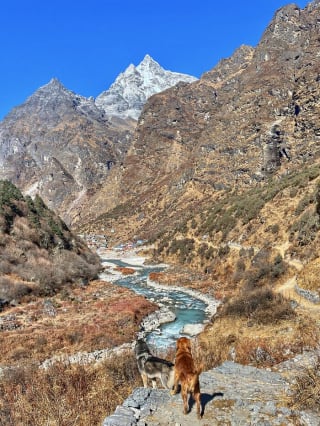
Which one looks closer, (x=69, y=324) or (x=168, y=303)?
(x=69, y=324)

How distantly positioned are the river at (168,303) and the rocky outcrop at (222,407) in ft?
41.6

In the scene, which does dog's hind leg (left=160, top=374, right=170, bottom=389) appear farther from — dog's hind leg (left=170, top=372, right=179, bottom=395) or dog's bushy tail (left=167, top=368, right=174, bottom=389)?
dog's hind leg (left=170, top=372, right=179, bottom=395)

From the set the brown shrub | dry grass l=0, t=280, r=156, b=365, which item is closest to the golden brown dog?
the brown shrub

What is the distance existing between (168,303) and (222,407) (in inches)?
1264

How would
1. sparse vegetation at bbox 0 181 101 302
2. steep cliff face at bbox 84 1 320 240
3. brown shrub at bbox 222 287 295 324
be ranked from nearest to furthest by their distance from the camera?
brown shrub at bbox 222 287 295 324 → sparse vegetation at bbox 0 181 101 302 → steep cliff face at bbox 84 1 320 240

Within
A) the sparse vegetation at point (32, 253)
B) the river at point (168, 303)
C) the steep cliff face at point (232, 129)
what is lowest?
the river at point (168, 303)

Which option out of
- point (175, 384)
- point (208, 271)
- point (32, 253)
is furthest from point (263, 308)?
point (32, 253)

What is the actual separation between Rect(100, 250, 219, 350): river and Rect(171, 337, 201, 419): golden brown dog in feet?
44.6

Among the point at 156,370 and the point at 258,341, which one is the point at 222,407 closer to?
the point at 156,370

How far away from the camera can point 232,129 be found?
360 feet

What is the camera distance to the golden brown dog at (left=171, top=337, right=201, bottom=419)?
5621mm

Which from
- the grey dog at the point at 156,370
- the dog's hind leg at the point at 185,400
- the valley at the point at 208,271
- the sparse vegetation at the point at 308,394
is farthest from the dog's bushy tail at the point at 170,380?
the sparse vegetation at the point at 308,394

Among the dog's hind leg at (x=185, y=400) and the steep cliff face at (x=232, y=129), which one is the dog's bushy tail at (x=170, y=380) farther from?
the steep cliff face at (x=232, y=129)

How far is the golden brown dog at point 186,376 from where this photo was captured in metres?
5.62
